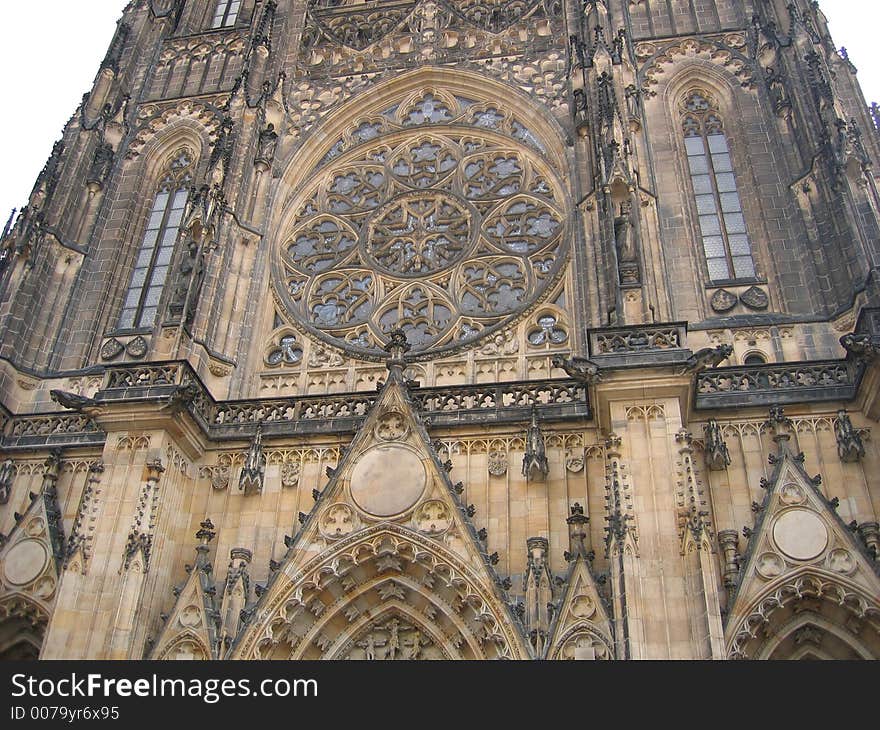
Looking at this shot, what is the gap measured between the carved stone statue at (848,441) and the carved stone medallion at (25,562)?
11.5 meters

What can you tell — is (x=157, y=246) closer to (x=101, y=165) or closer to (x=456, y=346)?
(x=101, y=165)

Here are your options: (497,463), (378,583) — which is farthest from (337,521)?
(497,463)

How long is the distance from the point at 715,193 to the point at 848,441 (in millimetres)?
5973

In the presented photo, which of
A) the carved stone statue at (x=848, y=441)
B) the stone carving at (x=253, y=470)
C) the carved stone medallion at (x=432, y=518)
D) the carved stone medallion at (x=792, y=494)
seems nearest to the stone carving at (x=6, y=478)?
the stone carving at (x=253, y=470)

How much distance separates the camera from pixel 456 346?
51.0 ft

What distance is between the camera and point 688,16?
19406 millimetres

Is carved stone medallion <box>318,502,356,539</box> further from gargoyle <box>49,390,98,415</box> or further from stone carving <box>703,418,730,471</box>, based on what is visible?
stone carving <box>703,418,730,471</box>

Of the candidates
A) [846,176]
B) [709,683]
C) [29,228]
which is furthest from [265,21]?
[709,683]

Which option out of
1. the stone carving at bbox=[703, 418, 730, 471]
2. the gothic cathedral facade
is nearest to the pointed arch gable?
the gothic cathedral facade

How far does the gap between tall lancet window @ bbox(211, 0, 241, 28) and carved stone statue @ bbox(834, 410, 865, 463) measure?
681 inches

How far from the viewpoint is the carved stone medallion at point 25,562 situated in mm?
13695

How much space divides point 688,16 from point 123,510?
49.1ft

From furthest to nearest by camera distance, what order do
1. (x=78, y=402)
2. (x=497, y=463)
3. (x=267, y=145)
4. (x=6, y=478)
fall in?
(x=267, y=145)
(x=6, y=478)
(x=78, y=402)
(x=497, y=463)

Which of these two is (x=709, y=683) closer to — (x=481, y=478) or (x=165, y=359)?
(x=481, y=478)
